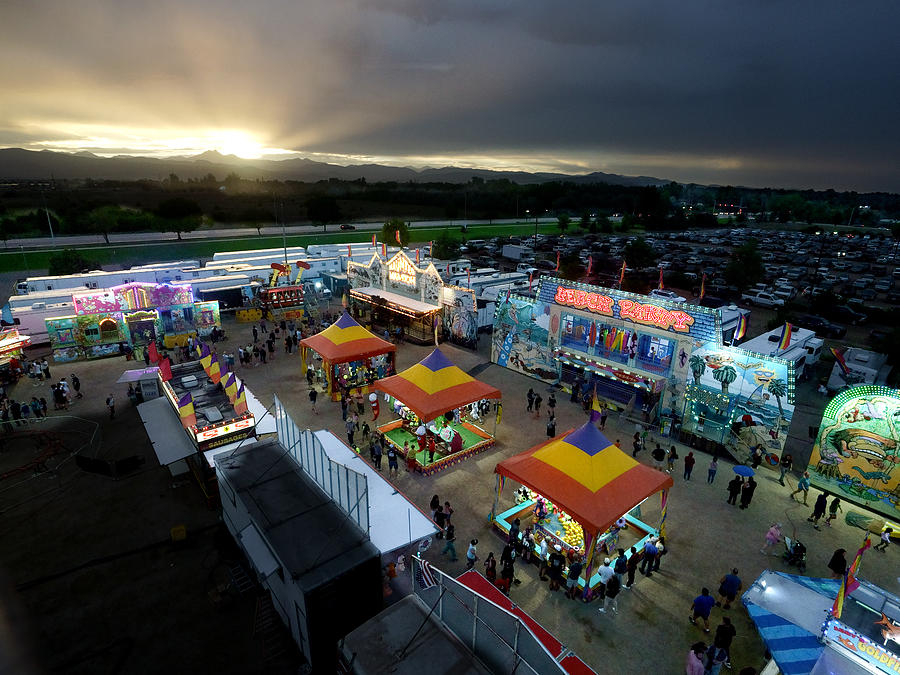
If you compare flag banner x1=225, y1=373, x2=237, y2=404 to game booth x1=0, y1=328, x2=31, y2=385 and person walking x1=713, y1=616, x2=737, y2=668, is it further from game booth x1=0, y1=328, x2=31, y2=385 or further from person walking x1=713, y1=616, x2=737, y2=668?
game booth x1=0, y1=328, x2=31, y2=385

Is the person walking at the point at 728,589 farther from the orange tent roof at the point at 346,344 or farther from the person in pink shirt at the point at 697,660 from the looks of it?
the orange tent roof at the point at 346,344

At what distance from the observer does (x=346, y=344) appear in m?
20.5

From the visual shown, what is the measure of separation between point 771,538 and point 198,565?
1501 cm

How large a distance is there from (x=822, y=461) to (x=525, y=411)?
401 inches

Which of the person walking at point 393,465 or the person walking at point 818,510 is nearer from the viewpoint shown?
the person walking at point 818,510

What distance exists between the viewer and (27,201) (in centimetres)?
11675

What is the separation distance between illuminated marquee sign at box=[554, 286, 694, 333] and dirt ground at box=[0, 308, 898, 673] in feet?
16.5

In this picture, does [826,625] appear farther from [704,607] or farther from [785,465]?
[785,465]

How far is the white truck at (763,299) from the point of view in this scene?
127 feet

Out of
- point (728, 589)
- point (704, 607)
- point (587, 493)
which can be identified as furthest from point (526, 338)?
point (704, 607)

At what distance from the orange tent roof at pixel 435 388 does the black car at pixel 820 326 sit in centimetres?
2787

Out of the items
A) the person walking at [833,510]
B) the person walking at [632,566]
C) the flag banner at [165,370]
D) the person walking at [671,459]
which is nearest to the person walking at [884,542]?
the person walking at [833,510]

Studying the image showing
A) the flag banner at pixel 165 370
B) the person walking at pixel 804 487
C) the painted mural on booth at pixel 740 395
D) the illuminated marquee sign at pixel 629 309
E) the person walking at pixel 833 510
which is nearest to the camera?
the person walking at pixel 833 510

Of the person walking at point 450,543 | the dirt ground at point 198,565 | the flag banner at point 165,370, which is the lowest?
the dirt ground at point 198,565
